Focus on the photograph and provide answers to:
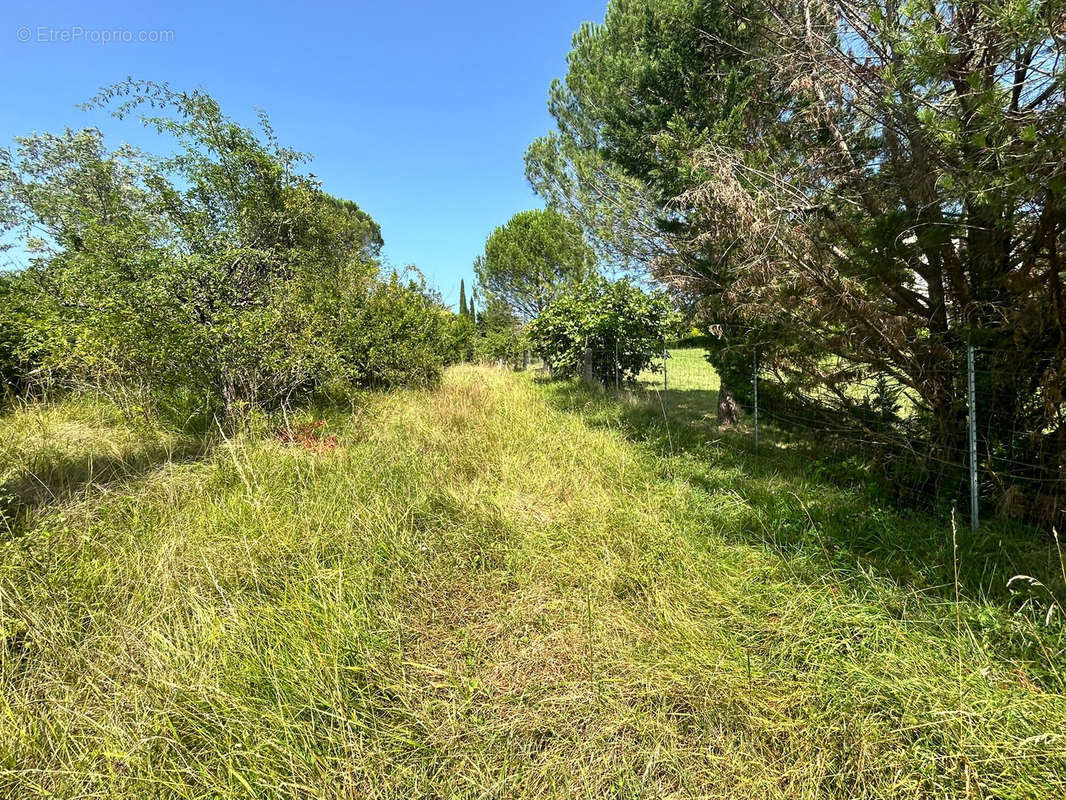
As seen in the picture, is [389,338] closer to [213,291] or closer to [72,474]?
[213,291]

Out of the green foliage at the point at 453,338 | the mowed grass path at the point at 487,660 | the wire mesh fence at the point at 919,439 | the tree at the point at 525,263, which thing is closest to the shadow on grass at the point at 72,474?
the mowed grass path at the point at 487,660

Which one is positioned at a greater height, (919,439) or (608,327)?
(608,327)

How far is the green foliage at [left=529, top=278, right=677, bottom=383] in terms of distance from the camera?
8.34 meters

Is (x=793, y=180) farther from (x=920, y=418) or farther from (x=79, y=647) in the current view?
(x=79, y=647)

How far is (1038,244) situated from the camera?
7.19ft

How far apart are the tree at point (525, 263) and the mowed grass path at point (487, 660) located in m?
15.6

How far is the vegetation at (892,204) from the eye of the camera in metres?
1.86

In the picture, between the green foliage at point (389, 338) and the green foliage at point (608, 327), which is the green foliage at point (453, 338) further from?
the green foliage at point (608, 327)

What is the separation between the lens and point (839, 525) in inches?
106

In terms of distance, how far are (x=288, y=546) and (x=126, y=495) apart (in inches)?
63.2

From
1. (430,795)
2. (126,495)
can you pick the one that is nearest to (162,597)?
(126,495)

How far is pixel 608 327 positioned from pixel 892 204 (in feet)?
20.3

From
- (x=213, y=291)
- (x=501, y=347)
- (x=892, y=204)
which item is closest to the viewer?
(x=892, y=204)

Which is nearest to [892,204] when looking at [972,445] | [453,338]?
[972,445]
